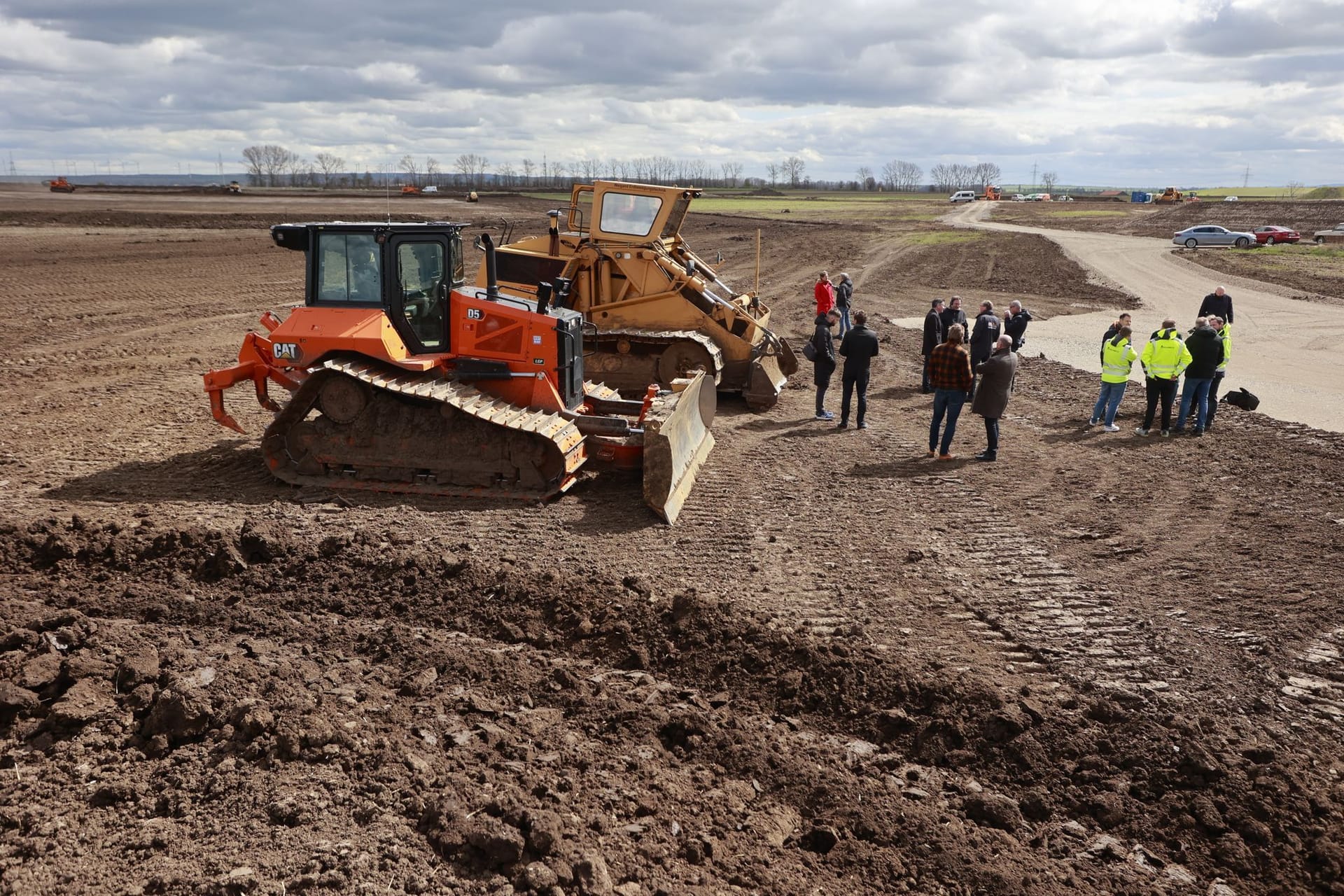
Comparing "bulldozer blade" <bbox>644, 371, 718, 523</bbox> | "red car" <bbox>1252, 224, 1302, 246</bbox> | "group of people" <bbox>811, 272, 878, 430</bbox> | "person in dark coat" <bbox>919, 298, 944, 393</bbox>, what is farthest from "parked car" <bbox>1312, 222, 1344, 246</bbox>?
"bulldozer blade" <bbox>644, 371, 718, 523</bbox>

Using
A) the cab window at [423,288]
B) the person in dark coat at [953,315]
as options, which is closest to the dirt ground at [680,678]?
the cab window at [423,288]

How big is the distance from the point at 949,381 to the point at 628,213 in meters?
5.80

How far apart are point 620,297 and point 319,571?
787 centimetres

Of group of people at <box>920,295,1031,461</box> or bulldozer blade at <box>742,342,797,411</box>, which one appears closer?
group of people at <box>920,295,1031,461</box>

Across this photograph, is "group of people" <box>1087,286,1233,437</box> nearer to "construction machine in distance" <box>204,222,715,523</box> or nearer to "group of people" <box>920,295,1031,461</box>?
"group of people" <box>920,295,1031,461</box>

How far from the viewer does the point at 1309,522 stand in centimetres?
918

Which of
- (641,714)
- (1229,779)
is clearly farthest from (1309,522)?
(641,714)

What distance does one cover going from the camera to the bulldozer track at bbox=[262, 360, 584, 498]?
Result: 360 inches

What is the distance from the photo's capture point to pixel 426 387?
9086 millimetres

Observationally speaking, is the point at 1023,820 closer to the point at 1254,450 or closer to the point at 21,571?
the point at 21,571

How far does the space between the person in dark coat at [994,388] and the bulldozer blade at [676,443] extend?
328cm

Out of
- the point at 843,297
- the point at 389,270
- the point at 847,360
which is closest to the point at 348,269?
the point at 389,270

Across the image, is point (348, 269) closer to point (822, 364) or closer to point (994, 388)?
point (822, 364)

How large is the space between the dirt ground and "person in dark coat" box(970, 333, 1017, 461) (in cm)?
54
